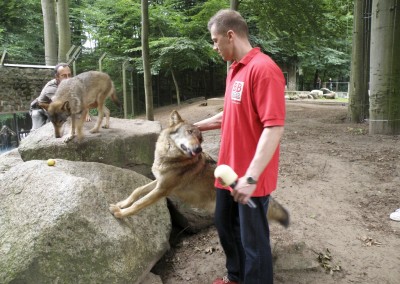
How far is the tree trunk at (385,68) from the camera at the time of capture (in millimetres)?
9266

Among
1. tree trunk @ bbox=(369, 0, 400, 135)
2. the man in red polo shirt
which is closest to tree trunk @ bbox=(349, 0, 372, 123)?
tree trunk @ bbox=(369, 0, 400, 135)

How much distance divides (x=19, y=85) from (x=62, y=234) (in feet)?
48.6

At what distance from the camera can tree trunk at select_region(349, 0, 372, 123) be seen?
11375 mm

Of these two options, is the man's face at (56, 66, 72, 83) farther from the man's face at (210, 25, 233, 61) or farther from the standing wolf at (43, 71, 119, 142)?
the man's face at (210, 25, 233, 61)

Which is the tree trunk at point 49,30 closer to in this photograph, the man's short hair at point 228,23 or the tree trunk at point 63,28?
the tree trunk at point 63,28

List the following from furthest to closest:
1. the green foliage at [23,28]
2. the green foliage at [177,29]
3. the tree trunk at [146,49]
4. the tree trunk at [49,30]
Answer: the green foliage at [23,28], the tree trunk at [49,30], the green foliage at [177,29], the tree trunk at [146,49]

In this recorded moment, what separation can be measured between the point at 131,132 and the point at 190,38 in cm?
1427

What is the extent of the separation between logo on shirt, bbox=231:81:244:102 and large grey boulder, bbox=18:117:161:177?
2.99 metres

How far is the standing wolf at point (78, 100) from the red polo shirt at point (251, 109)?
299 centimetres

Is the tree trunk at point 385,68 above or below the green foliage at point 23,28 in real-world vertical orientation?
below

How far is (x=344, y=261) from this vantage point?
14.8 feet

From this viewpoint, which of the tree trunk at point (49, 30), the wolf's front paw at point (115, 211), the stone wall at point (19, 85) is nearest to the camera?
the wolf's front paw at point (115, 211)

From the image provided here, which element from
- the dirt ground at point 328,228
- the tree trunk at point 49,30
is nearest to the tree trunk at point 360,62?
the dirt ground at point 328,228

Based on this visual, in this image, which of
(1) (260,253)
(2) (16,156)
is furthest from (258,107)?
(2) (16,156)
